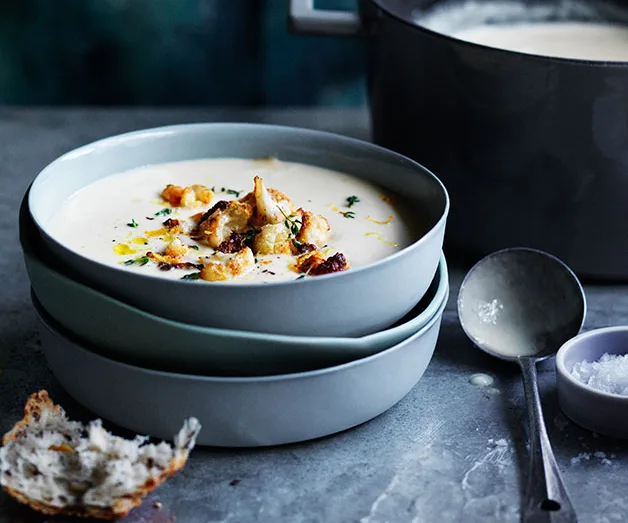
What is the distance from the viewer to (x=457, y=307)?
1375 millimetres

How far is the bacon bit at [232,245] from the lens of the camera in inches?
46.8

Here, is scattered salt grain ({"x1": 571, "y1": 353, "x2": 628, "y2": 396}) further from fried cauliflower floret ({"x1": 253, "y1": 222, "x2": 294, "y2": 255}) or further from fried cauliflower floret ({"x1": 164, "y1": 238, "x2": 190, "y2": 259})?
fried cauliflower floret ({"x1": 164, "y1": 238, "x2": 190, "y2": 259})

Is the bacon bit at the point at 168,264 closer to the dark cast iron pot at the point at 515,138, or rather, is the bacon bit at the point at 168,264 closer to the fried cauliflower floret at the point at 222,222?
the fried cauliflower floret at the point at 222,222

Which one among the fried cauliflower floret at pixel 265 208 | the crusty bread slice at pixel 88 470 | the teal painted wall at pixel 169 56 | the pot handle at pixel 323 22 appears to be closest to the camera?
the crusty bread slice at pixel 88 470

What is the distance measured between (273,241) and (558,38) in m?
0.82

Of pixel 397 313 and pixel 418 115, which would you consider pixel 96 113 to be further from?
pixel 397 313

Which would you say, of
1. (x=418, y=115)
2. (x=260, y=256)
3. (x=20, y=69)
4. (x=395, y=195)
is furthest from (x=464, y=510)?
(x=20, y=69)

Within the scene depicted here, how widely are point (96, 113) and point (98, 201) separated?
90cm

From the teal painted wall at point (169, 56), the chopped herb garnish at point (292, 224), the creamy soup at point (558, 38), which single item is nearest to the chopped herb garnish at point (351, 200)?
the chopped herb garnish at point (292, 224)

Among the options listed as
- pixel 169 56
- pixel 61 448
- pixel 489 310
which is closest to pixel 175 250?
pixel 61 448

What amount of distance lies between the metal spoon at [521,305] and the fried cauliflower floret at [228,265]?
33 centimetres

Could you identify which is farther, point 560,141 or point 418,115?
point 418,115

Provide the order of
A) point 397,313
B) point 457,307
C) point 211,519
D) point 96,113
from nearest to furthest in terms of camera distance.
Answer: point 211,519
point 397,313
point 457,307
point 96,113

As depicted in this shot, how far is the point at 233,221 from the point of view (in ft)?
4.01
